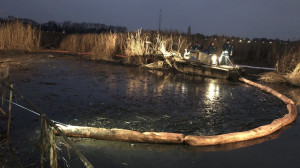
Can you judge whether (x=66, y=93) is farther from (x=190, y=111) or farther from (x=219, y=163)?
Result: (x=219, y=163)

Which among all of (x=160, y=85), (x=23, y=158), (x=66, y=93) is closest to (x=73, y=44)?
(x=160, y=85)

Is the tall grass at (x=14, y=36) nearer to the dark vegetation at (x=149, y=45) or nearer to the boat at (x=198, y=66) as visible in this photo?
the dark vegetation at (x=149, y=45)

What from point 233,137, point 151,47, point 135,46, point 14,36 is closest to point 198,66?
point 151,47

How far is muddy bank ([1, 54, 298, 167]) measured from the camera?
4996 mm

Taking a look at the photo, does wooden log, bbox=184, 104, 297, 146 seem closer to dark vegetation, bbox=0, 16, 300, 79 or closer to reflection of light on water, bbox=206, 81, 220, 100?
reflection of light on water, bbox=206, 81, 220, 100

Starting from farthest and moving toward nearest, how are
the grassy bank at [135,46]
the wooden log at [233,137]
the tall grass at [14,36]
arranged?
the tall grass at [14,36]
the grassy bank at [135,46]
the wooden log at [233,137]

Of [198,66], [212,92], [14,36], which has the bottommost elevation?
[212,92]

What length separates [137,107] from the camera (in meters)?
7.26

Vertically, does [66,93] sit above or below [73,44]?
below

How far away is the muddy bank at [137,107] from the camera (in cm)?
500

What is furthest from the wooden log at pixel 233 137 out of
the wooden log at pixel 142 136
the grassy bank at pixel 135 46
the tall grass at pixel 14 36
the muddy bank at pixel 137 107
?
the tall grass at pixel 14 36

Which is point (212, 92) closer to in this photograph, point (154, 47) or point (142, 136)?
point (142, 136)

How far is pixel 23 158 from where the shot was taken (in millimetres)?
3988

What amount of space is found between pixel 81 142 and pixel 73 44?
1942 cm
